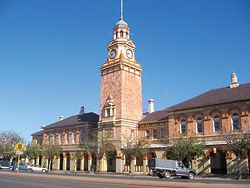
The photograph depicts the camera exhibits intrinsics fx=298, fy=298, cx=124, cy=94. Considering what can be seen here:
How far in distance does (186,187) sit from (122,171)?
32.4 metres

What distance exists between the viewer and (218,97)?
43.7m

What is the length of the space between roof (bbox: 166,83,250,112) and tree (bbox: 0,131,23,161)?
45313 millimetres

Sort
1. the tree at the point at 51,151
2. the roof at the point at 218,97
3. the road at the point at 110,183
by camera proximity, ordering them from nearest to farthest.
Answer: the road at the point at 110,183
the roof at the point at 218,97
the tree at the point at 51,151

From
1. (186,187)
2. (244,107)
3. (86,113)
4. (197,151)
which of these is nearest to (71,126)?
(86,113)

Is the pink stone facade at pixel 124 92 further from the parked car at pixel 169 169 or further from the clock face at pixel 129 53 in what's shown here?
the parked car at pixel 169 169

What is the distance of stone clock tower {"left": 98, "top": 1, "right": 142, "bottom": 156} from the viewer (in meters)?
53.1

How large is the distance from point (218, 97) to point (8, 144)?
5598cm

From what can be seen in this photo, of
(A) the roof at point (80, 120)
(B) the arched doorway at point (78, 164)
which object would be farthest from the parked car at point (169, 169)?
(B) the arched doorway at point (78, 164)

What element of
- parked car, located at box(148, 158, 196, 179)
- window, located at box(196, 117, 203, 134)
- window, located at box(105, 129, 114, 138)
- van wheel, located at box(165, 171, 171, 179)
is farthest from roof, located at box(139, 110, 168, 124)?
van wheel, located at box(165, 171, 171, 179)

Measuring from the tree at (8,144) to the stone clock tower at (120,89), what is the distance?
99.2ft

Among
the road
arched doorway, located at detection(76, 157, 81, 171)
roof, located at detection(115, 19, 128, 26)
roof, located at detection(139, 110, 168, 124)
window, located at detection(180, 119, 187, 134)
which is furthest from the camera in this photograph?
arched doorway, located at detection(76, 157, 81, 171)

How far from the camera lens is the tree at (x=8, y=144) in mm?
73531

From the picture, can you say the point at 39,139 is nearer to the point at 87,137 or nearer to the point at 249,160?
the point at 87,137

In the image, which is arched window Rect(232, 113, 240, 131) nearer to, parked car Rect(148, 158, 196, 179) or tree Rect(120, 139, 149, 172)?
parked car Rect(148, 158, 196, 179)
